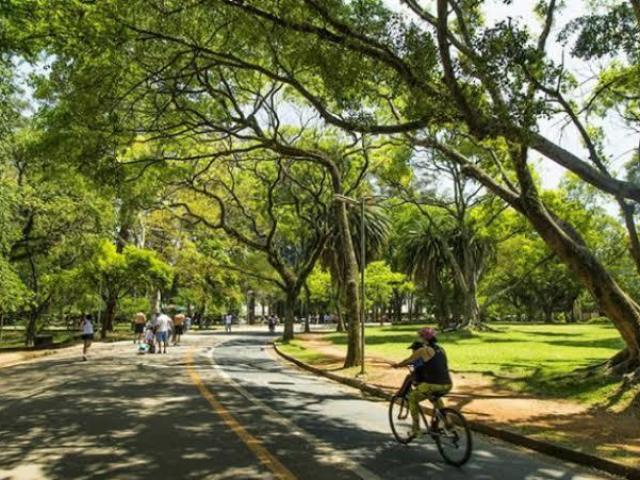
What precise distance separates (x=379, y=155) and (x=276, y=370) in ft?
46.3

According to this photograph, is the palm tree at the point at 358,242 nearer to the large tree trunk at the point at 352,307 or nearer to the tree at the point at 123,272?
the tree at the point at 123,272

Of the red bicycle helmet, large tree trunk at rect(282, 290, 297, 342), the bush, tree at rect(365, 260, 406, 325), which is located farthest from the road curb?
tree at rect(365, 260, 406, 325)

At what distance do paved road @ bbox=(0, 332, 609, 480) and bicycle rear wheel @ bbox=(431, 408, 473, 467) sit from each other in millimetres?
168

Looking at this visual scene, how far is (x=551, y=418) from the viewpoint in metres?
10.9

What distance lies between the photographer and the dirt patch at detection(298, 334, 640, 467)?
28.3 feet

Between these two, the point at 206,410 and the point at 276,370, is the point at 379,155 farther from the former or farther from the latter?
the point at 206,410

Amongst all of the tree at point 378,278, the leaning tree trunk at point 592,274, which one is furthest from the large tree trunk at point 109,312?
the leaning tree trunk at point 592,274

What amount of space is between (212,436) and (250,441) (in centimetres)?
65

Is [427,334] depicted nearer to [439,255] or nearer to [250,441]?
[250,441]

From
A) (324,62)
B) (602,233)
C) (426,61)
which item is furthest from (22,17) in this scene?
(602,233)

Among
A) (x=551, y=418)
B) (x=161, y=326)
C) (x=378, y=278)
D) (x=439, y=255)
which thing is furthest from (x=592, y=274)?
(x=378, y=278)

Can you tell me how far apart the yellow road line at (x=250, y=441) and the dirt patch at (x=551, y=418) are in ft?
13.3

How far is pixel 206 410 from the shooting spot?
10961mm

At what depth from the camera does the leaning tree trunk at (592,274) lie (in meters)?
13.1
